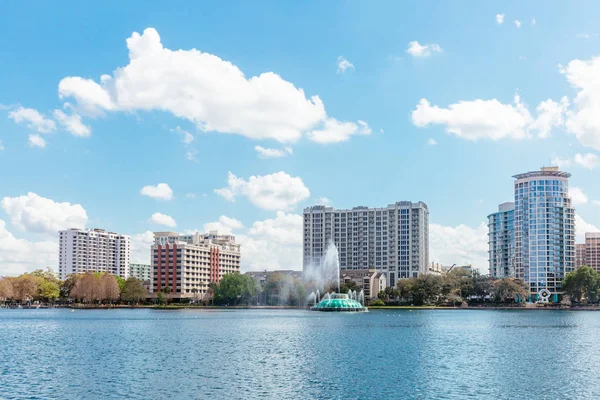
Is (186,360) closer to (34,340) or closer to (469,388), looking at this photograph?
(469,388)

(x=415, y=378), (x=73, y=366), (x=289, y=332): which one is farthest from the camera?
(x=289, y=332)

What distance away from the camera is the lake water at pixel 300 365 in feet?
180

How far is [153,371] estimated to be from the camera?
65.6 metres

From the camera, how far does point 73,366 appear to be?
69500 mm

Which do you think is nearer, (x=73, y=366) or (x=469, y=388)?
(x=469, y=388)

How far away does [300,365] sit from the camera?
6981 centimetres

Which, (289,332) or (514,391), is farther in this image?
(289,332)

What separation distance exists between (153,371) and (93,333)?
55.3m

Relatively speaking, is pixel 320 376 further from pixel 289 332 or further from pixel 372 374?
pixel 289 332

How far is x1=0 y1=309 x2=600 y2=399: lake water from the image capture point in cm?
5484

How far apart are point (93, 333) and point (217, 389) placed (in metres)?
67.6

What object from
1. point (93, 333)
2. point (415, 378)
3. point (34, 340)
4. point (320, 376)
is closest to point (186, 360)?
point (320, 376)

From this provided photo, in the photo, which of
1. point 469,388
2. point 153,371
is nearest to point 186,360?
point 153,371

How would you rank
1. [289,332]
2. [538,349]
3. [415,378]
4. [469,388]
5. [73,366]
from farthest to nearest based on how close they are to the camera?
[289,332] → [538,349] → [73,366] → [415,378] → [469,388]
